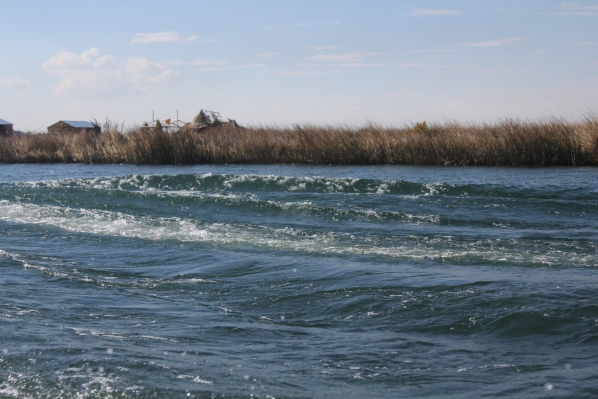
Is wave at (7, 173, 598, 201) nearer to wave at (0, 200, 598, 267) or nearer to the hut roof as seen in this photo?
wave at (0, 200, 598, 267)

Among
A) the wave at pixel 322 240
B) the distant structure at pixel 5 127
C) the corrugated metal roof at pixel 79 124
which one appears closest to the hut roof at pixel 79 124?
the corrugated metal roof at pixel 79 124

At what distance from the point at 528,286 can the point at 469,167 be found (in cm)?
1859

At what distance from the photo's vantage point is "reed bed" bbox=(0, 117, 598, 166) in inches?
1009

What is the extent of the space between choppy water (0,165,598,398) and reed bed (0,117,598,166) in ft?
34.3

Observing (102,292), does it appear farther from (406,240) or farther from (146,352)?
(406,240)

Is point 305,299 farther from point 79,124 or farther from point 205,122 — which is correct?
point 79,124

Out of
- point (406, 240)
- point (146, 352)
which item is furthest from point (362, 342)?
point (406, 240)

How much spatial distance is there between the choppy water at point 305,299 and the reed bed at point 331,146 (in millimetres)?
10451

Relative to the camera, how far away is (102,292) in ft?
26.4

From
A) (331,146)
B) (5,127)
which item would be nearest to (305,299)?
(331,146)

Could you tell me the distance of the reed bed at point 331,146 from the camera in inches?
1009

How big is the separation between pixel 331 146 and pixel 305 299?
21.9 m

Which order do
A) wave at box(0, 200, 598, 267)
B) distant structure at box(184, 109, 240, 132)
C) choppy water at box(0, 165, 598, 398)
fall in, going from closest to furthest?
choppy water at box(0, 165, 598, 398), wave at box(0, 200, 598, 267), distant structure at box(184, 109, 240, 132)

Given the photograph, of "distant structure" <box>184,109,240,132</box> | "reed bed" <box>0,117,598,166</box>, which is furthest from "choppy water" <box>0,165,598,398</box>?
"distant structure" <box>184,109,240,132</box>
